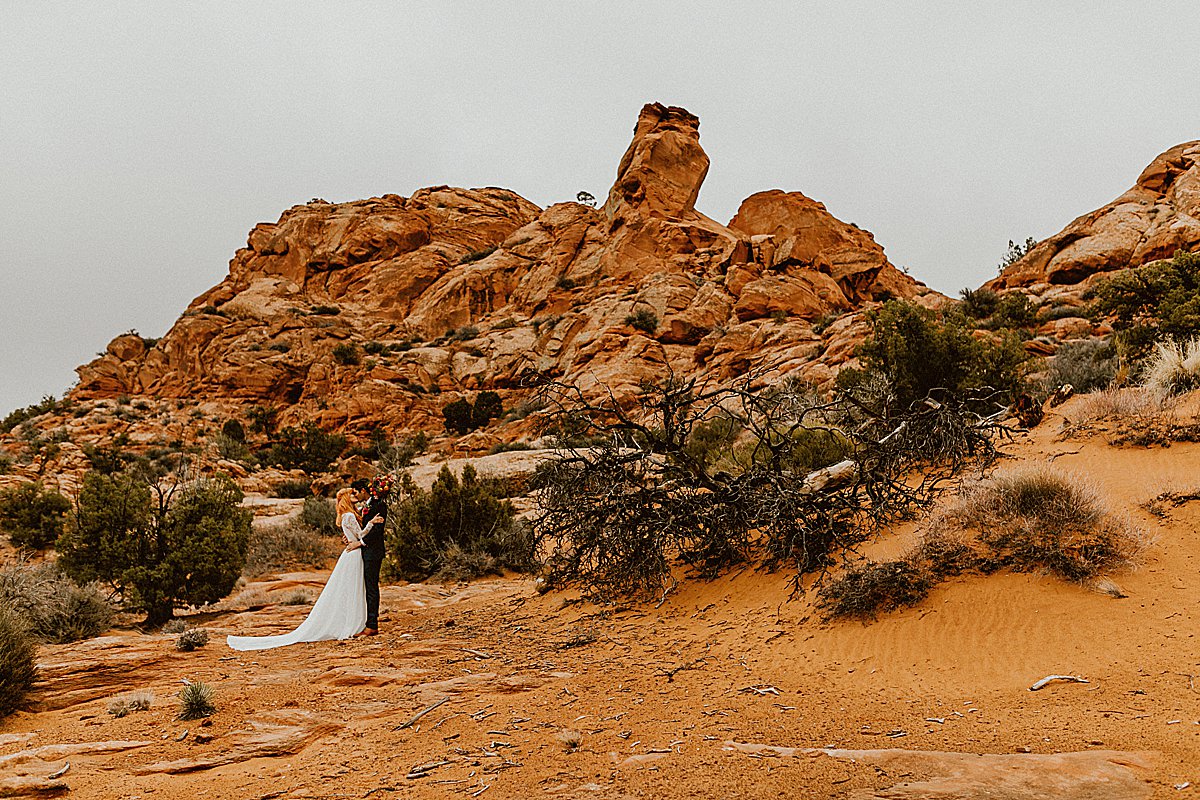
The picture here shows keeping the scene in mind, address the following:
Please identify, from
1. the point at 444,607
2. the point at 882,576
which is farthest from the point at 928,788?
the point at 444,607

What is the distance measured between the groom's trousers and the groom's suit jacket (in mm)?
83

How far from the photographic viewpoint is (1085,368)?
12.5 metres

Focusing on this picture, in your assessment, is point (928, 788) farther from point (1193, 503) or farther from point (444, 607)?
point (444, 607)

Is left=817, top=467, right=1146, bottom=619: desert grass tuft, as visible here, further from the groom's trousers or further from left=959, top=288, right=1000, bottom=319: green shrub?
left=959, top=288, right=1000, bottom=319: green shrub

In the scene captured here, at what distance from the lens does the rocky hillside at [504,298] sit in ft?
109

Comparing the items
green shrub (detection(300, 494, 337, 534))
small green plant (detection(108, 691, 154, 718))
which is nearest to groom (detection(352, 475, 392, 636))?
small green plant (detection(108, 691, 154, 718))

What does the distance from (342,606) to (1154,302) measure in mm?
17299

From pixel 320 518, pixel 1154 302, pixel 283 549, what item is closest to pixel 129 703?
pixel 283 549

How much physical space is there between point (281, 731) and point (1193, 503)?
25.3 ft

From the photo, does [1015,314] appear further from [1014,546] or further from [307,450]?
[307,450]

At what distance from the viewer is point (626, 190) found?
1718 inches

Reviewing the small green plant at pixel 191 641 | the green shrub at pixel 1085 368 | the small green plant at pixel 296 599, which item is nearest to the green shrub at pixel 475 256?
the green shrub at pixel 1085 368

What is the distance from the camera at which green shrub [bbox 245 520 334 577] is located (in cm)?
1321

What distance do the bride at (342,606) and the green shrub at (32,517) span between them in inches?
431
